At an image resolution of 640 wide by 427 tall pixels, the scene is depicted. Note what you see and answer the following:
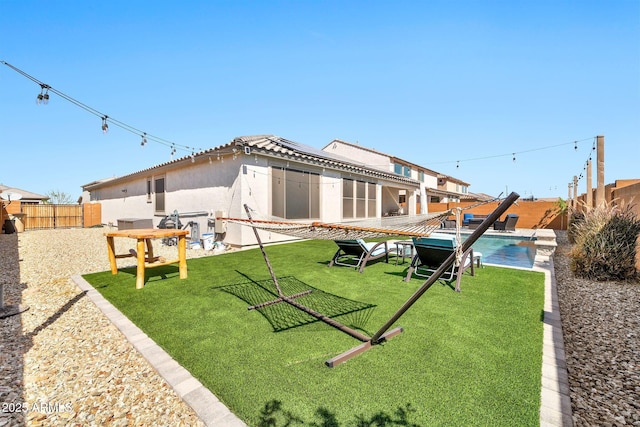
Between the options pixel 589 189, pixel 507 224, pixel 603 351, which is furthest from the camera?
pixel 507 224

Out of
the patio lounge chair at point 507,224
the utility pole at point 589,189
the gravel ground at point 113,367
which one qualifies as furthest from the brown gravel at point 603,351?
the patio lounge chair at point 507,224

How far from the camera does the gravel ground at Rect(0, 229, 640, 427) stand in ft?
6.64

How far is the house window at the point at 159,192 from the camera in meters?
13.1

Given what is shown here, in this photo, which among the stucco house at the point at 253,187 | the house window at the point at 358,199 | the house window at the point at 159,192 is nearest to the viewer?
the stucco house at the point at 253,187

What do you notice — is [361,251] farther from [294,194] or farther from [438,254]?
[294,194]

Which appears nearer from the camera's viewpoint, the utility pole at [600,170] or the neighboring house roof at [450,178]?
the utility pole at [600,170]

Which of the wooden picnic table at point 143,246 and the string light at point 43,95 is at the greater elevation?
the string light at point 43,95

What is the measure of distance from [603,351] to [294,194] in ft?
29.1

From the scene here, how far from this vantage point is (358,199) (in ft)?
46.8

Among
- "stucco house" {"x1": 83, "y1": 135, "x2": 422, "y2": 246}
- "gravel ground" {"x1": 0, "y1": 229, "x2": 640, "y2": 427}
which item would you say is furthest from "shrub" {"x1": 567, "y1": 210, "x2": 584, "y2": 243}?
"stucco house" {"x1": 83, "y1": 135, "x2": 422, "y2": 246}

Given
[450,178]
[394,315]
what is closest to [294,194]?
[394,315]

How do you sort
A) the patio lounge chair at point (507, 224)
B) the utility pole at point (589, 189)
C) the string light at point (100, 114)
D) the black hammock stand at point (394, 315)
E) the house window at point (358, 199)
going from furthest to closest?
the patio lounge chair at point (507, 224)
the house window at point (358, 199)
the utility pole at point (589, 189)
the string light at point (100, 114)
the black hammock stand at point (394, 315)

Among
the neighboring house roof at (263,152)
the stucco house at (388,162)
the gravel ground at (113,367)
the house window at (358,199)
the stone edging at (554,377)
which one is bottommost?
the gravel ground at (113,367)

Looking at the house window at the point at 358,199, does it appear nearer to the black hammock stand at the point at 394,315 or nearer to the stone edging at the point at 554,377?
the black hammock stand at the point at 394,315
